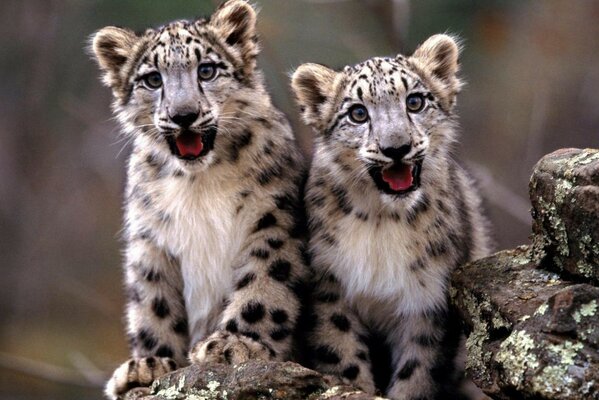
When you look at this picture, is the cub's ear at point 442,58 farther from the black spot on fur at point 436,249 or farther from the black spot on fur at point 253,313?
the black spot on fur at point 253,313

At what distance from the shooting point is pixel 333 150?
6.82m

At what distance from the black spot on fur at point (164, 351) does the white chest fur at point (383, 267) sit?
3.71ft

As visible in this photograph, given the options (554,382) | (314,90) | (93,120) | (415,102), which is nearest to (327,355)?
(415,102)

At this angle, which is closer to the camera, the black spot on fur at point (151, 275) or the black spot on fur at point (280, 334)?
the black spot on fur at point (280, 334)

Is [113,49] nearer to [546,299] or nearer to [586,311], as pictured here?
[546,299]

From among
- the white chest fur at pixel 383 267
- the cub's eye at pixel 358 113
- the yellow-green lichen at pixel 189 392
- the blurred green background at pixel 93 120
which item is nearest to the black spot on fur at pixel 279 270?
the white chest fur at pixel 383 267

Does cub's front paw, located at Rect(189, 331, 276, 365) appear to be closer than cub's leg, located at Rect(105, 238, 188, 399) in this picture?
Yes

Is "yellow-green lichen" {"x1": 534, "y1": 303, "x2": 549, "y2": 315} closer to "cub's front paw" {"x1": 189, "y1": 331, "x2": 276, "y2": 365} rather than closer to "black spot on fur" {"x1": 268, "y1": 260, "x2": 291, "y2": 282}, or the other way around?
"cub's front paw" {"x1": 189, "y1": 331, "x2": 276, "y2": 365}

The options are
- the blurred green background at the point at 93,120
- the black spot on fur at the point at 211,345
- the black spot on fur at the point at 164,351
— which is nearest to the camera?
the black spot on fur at the point at 211,345

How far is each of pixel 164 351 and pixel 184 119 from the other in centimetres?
152

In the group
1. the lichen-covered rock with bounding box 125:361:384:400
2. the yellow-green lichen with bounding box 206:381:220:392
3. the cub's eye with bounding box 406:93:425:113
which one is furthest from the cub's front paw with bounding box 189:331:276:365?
the cub's eye with bounding box 406:93:425:113

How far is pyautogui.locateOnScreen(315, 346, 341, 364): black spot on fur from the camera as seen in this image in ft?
21.7

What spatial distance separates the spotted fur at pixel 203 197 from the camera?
6664 millimetres

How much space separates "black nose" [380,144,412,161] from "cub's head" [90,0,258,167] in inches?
42.5
